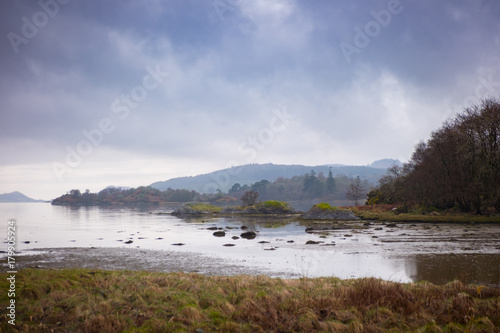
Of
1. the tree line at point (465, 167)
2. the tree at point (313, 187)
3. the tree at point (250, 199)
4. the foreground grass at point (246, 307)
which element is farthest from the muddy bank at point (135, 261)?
the tree at point (313, 187)

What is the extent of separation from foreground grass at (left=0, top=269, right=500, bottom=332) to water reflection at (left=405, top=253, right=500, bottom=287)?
3836 millimetres

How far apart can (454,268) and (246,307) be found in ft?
39.8

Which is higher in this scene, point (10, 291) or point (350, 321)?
point (10, 291)

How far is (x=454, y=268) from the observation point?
581 inches

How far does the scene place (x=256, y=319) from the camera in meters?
7.16

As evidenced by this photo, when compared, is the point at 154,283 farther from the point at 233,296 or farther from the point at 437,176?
the point at 437,176

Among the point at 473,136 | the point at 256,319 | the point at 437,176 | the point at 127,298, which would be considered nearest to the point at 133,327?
the point at 127,298

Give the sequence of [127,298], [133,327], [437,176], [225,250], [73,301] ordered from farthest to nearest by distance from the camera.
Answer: [437,176] → [225,250] → [127,298] → [73,301] → [133,327]

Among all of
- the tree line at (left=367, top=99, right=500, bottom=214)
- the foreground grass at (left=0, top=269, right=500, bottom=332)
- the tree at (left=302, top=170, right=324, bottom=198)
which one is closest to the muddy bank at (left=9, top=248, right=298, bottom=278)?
the foreground grass at (left=0, top=269, right=500, bottom=332)

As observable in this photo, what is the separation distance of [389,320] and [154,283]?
735 centimetres

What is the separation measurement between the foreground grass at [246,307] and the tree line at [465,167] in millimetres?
39109

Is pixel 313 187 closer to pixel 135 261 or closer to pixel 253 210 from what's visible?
pixel 253 210

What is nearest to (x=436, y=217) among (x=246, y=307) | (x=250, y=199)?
(x=246, y=307)

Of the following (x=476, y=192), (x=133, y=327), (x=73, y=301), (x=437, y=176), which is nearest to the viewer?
(x=133, y=327)
